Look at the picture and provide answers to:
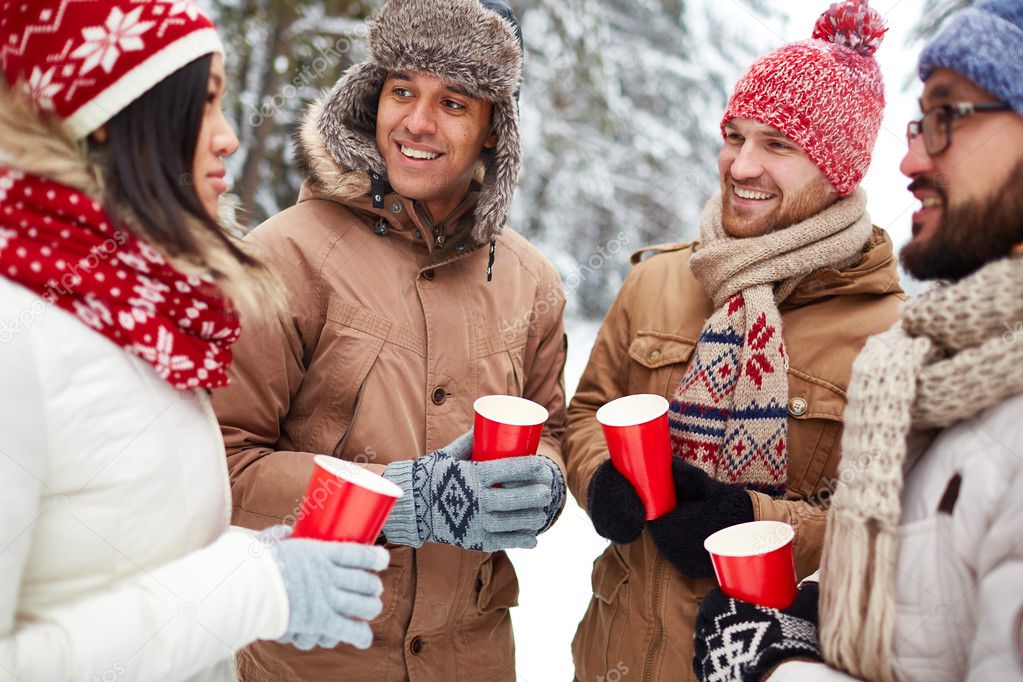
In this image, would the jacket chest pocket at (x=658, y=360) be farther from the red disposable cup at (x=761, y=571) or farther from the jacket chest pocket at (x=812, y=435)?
the red disposable cup at (x=761, y=571)

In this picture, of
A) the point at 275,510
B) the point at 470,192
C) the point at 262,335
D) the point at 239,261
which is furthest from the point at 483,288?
the point at 239,261

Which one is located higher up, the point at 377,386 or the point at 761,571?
the point at 377,386

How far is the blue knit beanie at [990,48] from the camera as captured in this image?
1.52 metres

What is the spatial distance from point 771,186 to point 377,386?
1366 mm

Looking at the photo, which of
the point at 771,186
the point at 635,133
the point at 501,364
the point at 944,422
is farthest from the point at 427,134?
the point at 635,133

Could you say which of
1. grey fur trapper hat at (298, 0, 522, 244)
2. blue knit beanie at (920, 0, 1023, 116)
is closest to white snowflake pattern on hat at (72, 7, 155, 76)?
grey fur trapper hat at (298, 0, 522, 244)

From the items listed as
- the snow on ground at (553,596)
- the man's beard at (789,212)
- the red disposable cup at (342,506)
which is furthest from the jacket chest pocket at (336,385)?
the snow on ground at (553,596)

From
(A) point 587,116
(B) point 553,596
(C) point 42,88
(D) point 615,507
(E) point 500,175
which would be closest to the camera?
(C) point 42,88

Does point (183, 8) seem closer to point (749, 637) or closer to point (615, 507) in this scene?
point (615, 507)

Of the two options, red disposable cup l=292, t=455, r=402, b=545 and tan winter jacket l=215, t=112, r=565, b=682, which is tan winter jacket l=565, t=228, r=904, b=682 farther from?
red disposable cup l=292, t=455, r=402, b=545

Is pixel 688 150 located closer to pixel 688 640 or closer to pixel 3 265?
pixel 688 640

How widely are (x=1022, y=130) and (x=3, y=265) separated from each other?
1845 millimetres

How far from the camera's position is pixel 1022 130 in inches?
60.4

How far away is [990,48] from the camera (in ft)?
5.08
